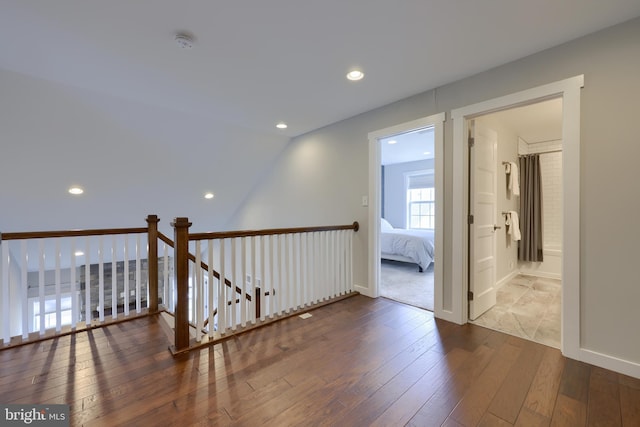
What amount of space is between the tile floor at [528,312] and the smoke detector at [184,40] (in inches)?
132

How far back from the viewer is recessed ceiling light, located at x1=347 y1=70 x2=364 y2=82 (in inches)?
95.0

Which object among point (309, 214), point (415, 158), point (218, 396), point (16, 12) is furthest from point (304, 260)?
point (415, 158)

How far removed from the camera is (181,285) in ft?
6.97

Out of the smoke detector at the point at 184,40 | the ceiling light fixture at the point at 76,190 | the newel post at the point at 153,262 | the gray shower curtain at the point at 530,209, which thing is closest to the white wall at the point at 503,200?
the gray shower curtain at the point at 530,209

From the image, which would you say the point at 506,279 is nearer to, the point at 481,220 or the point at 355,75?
the point at 481,220

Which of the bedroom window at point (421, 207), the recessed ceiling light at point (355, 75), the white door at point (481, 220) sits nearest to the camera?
the recessed ceiling light at point (355, 75)

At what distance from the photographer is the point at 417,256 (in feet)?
16.0

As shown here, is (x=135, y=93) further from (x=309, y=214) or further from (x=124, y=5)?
(x=309, y=214)

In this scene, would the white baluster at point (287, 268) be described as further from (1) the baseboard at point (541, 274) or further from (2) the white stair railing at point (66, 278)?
(1) the baseboard at point (541, 274)

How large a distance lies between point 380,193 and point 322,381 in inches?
83.4

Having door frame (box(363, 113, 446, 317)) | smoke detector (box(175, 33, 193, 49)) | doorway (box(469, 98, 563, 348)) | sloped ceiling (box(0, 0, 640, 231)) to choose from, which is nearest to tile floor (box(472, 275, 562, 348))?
doorway (box(469, 98, 563, 348))

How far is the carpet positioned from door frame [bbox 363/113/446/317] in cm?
36

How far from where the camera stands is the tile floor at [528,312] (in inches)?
96.2

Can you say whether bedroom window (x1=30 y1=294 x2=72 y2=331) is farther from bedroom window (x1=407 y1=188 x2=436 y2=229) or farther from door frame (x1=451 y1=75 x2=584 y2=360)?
bedroom window (x1=407 y1=188 x2=436 y2=229)
